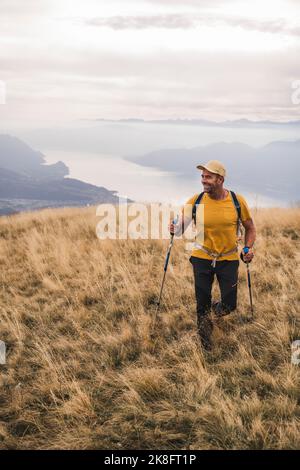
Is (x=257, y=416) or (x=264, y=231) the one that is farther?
(x=264, y=231)

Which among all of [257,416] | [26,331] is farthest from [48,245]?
[257,416]

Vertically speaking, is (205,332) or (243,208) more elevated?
(243,208)

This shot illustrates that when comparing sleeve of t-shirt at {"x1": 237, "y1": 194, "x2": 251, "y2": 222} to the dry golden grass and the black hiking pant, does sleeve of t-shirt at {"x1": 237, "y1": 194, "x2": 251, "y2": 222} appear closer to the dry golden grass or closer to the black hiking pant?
the black hiking pant

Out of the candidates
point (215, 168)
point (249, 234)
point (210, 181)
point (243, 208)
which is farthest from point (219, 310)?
point (215, 168)

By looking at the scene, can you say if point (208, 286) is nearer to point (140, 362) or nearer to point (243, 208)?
point (243, 208)

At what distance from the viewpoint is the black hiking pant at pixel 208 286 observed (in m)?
4.94

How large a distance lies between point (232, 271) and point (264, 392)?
1.47m

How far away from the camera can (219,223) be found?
4.84 metres

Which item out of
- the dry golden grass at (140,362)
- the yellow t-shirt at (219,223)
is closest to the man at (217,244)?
the yellow t-shirt at (219,223)

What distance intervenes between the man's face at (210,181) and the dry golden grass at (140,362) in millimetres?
1857

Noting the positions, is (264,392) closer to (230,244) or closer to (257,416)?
(257,416)

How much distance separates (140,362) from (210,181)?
7.69 feet

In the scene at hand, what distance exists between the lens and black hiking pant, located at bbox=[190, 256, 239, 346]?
4938 millimetres

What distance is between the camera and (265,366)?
174 inches
